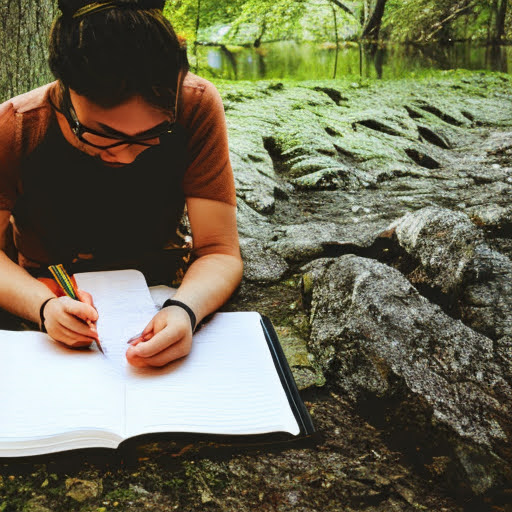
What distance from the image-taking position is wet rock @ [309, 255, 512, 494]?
129cm

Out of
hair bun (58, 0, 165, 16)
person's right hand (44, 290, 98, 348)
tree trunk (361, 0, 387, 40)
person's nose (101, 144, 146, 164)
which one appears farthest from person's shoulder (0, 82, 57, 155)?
tree trunk (361, 0, 387, 40)

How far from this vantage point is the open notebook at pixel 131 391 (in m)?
1.21

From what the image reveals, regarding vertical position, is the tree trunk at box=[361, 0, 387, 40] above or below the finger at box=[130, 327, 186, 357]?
above

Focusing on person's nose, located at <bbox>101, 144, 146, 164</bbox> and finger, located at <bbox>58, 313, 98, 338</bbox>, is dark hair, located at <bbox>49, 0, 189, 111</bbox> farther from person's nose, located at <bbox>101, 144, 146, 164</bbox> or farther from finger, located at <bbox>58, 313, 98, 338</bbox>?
finger, located at <bbox>58, 313, 98, 338</bbox>

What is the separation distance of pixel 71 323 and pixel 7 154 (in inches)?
28.5

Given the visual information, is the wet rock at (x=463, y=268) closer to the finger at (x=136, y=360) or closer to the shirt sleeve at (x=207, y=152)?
the shirt sleeve at (x=207, y=152)

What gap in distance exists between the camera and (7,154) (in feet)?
5.91

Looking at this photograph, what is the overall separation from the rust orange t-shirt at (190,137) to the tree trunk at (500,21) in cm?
2408

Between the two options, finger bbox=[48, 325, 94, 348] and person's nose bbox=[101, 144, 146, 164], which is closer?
finger bbox=[48, 325, 94, 348]

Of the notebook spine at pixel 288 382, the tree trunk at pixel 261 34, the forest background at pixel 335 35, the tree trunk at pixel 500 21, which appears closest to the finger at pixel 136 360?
the notebook spine at pixel 288 382

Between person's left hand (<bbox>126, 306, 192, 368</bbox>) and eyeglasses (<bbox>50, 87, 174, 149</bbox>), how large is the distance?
1.84ft

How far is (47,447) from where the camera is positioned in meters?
1.20

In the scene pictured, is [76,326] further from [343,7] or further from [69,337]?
[343,7]

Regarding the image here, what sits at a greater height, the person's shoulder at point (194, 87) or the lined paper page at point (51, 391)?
the person's shoulder at point (194, 87)
